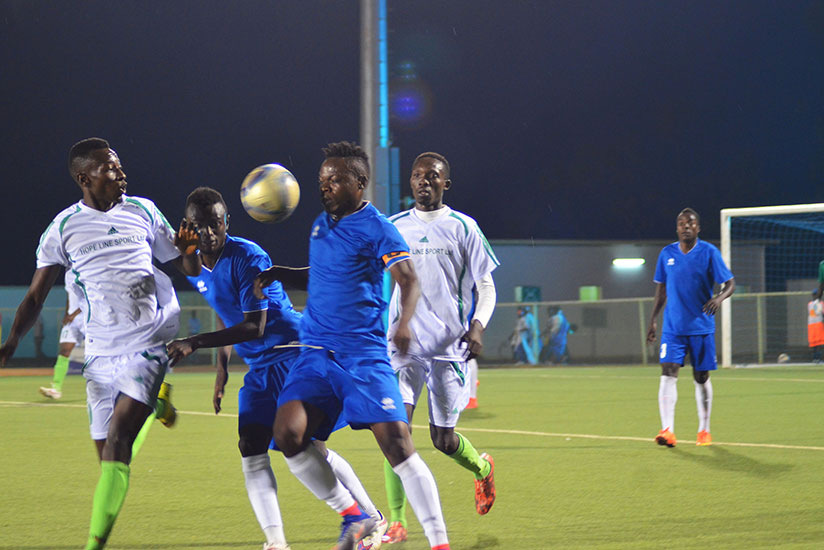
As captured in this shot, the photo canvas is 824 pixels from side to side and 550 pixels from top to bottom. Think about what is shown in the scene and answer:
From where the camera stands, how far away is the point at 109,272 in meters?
5.07

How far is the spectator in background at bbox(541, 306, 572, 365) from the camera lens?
96.4ft

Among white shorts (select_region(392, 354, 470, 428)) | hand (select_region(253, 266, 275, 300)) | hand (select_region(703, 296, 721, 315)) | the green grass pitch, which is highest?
hand (select_region(253, 266, 275, 300))

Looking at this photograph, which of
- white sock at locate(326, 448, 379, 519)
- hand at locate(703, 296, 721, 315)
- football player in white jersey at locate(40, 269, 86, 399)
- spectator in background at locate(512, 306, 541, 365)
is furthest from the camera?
spectator in background at locate(512, 306, 541, 365)

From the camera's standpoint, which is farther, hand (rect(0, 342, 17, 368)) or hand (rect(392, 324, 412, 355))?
hand (rect(0, 342, 17, 368))

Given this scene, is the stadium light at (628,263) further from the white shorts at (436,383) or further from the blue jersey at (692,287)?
the white shorts at (436,383)

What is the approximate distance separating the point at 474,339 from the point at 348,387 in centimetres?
121

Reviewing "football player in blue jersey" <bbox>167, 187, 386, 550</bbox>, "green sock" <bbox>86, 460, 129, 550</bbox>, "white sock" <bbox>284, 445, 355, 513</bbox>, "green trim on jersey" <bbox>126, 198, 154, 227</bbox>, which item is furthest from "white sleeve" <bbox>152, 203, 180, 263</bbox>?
"white sock" <bbox>284, 445, 355, 513</bbox>

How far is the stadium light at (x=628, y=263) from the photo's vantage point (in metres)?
39.9

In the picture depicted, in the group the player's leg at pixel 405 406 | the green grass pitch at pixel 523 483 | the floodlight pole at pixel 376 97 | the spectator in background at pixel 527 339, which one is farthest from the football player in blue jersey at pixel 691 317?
the spectator in background at pixel 527 339

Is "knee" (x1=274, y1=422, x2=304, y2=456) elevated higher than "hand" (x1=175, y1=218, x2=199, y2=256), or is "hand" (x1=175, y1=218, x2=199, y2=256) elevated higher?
"hand" (x1=175, y1=218, x2=199, y2=256)

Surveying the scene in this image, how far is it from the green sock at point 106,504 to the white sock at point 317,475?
834 mm

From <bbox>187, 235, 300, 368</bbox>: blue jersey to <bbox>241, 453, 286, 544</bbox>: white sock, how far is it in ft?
1.74

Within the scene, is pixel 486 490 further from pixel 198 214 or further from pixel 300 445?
pixel 198 214

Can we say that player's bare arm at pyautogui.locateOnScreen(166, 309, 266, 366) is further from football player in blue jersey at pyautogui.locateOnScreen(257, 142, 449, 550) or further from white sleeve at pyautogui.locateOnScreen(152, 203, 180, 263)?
white sleeve at pyautogui.locateOnScreen(152, 203, 180, 263)
